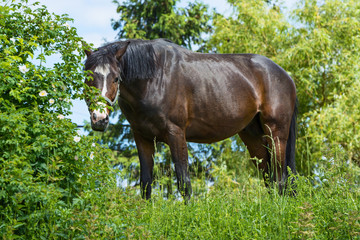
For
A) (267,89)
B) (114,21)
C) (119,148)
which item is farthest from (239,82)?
(114,21)

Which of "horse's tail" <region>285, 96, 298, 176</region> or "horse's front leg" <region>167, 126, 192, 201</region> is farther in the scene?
"horse's tail" <region>285, 96, 298, 176</region>

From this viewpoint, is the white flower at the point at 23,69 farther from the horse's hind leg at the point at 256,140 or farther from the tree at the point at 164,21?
the tree at the point at 164,21

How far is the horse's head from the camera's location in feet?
14.4

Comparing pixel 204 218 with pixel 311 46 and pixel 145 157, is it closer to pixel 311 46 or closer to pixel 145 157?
pixel 145 157

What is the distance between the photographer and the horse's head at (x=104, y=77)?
4391mm

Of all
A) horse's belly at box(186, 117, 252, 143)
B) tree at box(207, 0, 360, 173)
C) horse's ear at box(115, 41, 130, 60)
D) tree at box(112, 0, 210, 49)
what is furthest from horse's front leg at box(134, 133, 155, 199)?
tree at box(112, 0, 210, 49)

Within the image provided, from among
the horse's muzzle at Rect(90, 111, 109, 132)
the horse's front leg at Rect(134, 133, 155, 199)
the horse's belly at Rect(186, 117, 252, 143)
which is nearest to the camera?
the horse's muzzle at Rect(90, 111, 109, 132)

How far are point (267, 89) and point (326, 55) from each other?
769 centimetres

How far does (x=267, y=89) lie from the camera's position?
638cm

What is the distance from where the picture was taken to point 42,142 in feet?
10.6

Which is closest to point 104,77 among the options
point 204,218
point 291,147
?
point 204,218

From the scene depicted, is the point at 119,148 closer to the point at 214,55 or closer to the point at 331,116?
the point at 331,116

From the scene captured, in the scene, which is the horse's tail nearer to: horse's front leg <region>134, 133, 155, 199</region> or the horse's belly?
the horse's belly

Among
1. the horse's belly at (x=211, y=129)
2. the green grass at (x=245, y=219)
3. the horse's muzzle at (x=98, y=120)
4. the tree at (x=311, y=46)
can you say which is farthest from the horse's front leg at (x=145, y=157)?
the tree at (x=311, y=46)
